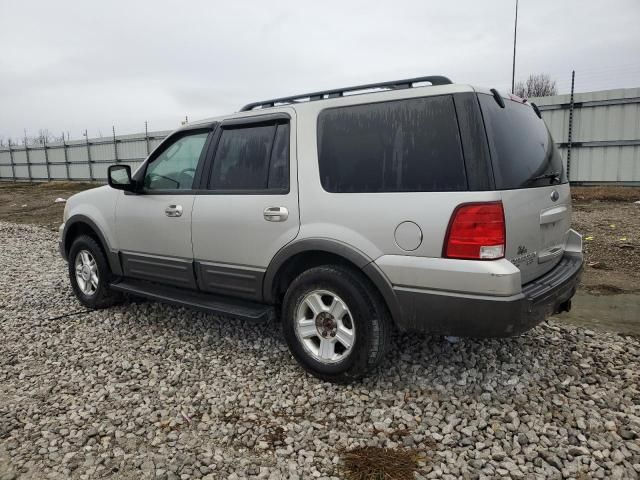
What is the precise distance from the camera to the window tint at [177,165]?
4.08m

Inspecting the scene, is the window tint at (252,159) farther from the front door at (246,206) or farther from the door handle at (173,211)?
the door handle at (173,211)

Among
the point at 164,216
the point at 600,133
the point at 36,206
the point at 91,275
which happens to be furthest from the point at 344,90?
the point at 36,206

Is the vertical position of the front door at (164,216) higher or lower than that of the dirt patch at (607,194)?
higher

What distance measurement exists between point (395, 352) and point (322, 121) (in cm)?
184

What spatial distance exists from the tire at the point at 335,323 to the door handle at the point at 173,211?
49.7 inches

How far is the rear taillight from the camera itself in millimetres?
2609

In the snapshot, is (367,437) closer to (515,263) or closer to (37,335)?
(515,263)

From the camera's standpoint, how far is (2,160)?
3117 cm

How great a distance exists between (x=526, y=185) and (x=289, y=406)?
200 cm

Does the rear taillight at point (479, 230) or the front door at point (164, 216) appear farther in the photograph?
the front door at point (164, 216)

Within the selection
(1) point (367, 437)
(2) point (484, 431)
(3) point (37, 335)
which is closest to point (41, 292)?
(3) point (37, 335)

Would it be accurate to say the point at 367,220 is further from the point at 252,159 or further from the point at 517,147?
the point at 252,159

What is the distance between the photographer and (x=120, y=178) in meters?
4.42

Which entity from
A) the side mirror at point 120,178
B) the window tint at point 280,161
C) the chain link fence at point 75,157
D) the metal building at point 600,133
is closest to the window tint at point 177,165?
the side mirror at point 120,178
